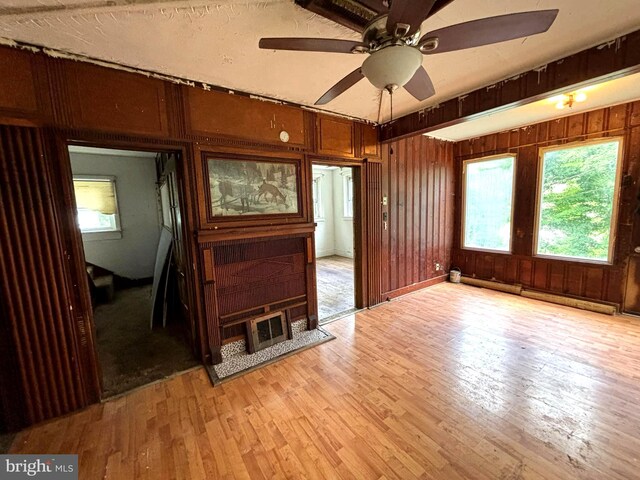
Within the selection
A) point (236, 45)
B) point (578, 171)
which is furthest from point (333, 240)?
point (236, 45)

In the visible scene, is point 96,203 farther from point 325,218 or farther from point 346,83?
point 346,83

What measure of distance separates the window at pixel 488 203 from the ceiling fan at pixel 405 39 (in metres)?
3.58

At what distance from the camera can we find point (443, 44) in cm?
131

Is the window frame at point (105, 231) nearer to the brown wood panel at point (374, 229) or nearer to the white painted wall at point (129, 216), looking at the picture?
the white painted wall at point (129, 216)

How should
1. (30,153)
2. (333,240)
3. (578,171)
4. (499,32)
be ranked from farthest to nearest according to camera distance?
1. (333,240)
2. (578,171)
3. (30,153)
4. (499,32)

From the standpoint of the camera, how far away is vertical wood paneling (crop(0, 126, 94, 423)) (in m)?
1.63

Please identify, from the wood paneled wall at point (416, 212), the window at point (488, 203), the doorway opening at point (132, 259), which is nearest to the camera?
A: the doorway opening at point (132, 259)

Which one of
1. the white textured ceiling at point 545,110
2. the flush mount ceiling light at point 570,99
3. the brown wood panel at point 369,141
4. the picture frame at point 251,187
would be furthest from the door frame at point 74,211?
the flush mount ceiling light at point 570,99

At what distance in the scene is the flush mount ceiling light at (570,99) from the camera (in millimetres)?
2721

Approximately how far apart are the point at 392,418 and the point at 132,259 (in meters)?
5.48

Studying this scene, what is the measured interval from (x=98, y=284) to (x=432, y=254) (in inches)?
220

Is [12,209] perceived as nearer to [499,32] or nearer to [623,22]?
[499,32]

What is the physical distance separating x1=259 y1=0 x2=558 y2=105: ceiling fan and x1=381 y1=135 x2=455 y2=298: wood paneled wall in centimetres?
239

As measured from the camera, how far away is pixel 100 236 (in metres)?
4.77
